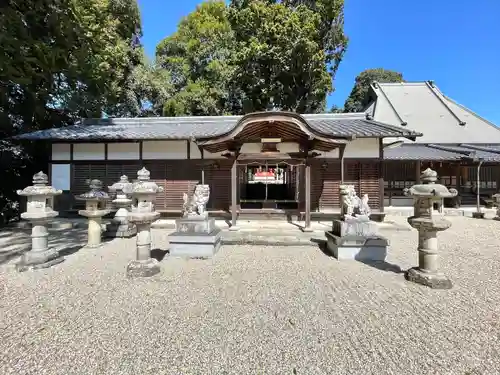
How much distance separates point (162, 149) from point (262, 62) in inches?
388

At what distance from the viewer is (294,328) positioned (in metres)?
2.86

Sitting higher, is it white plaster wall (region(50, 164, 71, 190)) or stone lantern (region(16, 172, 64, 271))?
white plaster wall (region(50, 164, 71, 190))

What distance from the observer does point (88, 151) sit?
999 cm

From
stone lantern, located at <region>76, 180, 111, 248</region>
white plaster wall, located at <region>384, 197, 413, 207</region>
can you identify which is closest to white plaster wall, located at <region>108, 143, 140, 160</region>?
stone lantern, located at <region>76, 180, 111, 248</region>

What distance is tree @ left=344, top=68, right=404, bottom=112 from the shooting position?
2875 centimetres

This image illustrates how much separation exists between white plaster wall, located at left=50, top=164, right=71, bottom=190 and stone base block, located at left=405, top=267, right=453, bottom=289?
1094 centimetres

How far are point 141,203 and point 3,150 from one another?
31.3 feet

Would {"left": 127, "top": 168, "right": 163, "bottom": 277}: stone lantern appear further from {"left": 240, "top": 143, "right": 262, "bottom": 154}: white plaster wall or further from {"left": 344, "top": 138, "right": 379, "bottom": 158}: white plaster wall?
{"left": 344, "top": 138, "right": 379, "bottom": 158}: white plaster wall

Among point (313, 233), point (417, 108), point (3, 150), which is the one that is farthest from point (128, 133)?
point (417, 108)

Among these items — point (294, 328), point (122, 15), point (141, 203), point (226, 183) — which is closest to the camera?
point (294, 328)

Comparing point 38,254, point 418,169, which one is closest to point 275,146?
point 38,254

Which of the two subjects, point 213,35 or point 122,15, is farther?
A: point 213,35

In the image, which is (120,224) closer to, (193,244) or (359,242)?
(193,244)

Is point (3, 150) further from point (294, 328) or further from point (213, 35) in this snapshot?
point (213, 35)
